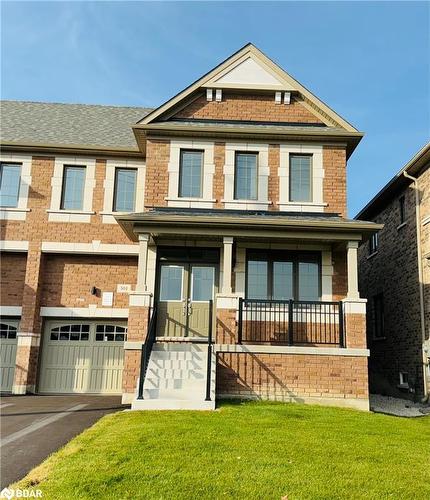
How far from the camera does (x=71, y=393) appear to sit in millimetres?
13859

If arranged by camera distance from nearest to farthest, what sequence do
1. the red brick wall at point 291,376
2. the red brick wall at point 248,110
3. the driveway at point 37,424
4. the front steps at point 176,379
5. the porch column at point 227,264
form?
the driveway at point 37,424 → the front steps at point 176,379 → the red brick wall at point 291,376 → the porch column at point 227,264 → the red brick wall at point 248,110

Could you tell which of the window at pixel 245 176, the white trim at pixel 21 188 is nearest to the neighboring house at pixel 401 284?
the window at pixel 245 176

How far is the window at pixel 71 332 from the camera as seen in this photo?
567 inches

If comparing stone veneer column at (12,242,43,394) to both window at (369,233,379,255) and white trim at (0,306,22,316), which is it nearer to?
white trim at (0,306,22,316)

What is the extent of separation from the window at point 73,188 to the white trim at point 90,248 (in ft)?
3.70

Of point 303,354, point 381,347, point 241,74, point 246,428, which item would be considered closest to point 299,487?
point 246,428

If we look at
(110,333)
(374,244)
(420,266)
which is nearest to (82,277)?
(110,333)

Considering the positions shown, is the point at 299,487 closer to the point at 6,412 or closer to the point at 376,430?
the point at 376,430

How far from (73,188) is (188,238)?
417 centimetres

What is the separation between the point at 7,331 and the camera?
567 inches

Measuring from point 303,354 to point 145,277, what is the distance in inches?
161

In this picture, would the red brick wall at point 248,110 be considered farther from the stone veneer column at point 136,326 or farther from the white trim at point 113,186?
the stone veneer column at point 136,326

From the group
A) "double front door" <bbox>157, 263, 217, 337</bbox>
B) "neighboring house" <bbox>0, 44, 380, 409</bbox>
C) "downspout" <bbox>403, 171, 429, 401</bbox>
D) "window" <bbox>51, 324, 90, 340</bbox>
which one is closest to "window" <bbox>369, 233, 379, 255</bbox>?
"downspout" <bbox>403, 171, 429, 401</bbox>

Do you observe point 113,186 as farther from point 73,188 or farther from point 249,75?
point 249,75
